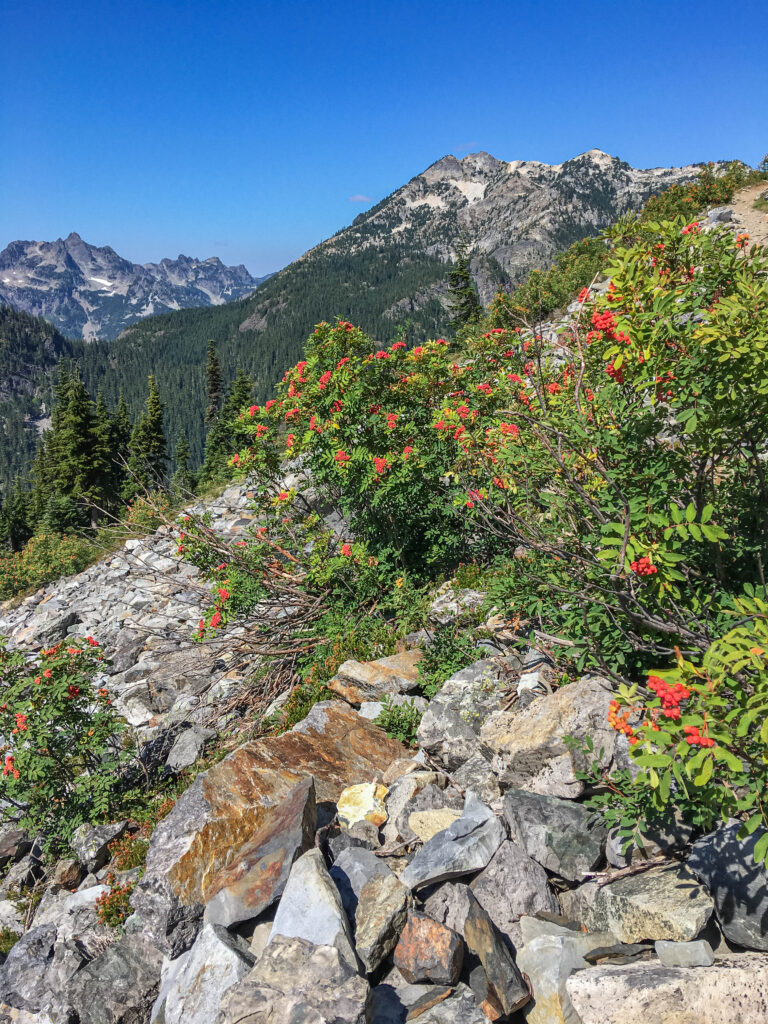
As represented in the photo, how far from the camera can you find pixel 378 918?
3.49 meters

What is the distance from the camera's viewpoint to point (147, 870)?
4578 mm

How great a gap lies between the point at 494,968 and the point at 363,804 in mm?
2132

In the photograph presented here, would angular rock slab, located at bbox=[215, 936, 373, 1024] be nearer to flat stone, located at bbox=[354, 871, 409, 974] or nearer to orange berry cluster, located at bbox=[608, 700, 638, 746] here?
flat stone, located at bbox=[354, 871, 409, 974]

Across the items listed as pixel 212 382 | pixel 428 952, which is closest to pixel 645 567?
pixel 428 952

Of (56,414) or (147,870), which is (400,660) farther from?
(56,414)

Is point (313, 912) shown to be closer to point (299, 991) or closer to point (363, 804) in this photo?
point (299, 991)

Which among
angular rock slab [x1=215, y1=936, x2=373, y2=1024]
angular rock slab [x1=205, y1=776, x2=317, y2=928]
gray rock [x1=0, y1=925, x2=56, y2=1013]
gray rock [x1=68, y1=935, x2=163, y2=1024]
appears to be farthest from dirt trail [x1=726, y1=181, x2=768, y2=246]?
gray rock [x1=0, y1=925, x2=56, y2=1013]

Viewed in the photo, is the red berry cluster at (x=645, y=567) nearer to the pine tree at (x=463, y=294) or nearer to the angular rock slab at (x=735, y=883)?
the angular rock slab at (x=735, y=883)

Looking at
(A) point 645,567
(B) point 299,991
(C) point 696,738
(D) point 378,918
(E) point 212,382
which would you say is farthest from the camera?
(E) point 212,382

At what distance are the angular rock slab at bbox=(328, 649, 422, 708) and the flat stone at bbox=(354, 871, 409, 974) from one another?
114 inches

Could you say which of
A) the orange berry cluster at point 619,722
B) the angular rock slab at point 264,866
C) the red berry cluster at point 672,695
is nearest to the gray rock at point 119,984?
the angular rock slab at point 264,866

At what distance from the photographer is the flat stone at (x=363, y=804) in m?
4.88

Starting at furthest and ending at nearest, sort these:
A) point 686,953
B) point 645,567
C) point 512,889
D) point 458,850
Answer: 1. point 458,850
2. point 512,889
3. point 645,567
4. point 686,953

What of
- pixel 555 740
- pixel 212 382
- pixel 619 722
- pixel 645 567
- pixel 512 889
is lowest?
pixel 512 889
